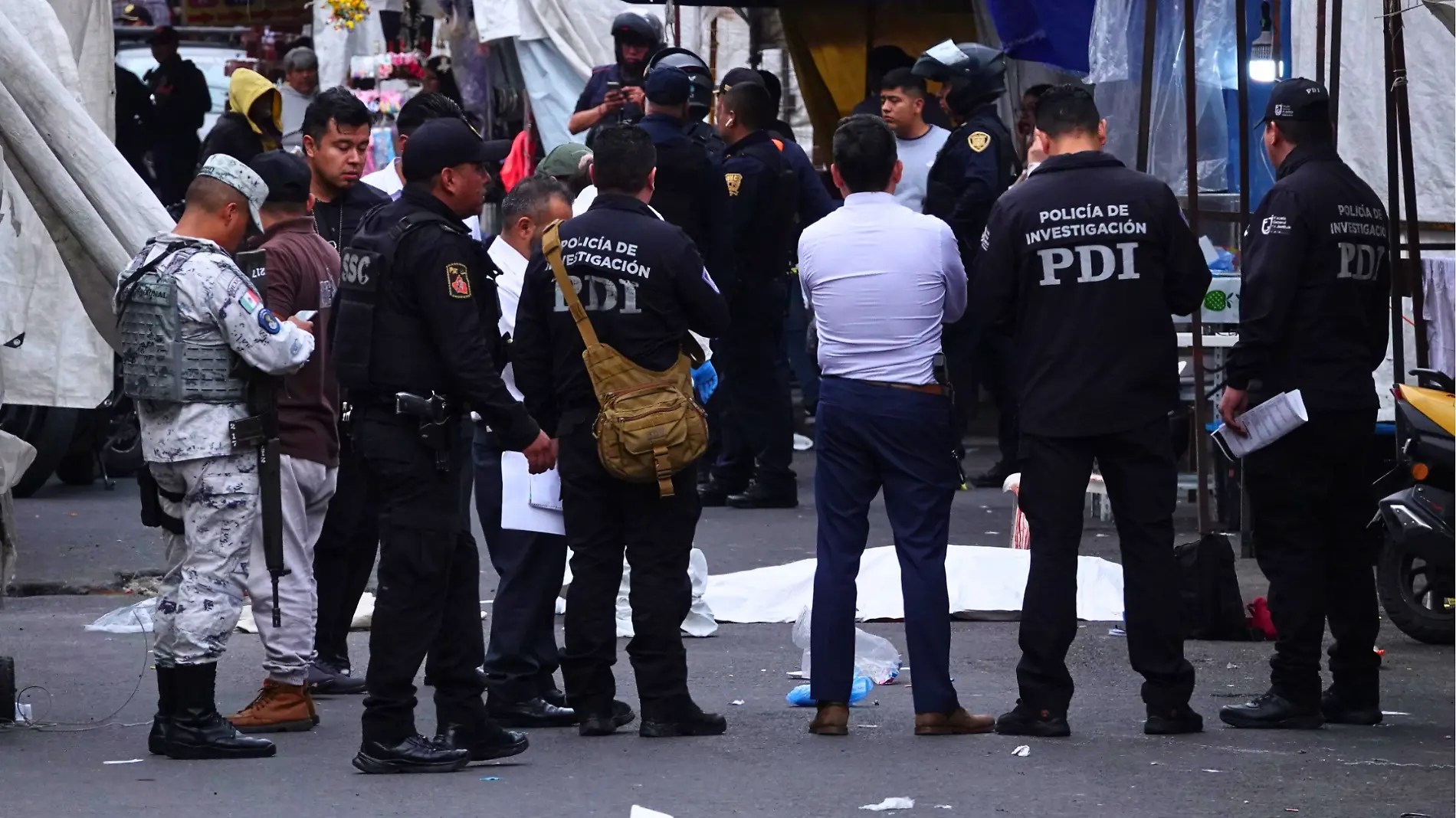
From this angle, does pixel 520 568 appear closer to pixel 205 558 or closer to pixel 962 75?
pixel 205 558

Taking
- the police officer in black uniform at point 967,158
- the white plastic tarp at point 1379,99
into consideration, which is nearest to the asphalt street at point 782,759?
the white plastic tarp at point 1379,99

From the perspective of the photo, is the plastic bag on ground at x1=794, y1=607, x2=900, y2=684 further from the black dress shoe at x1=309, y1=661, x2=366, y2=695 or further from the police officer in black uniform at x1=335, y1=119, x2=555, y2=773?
the police officer in black uniform at x1=335, y1=119, x2=555, y2=773

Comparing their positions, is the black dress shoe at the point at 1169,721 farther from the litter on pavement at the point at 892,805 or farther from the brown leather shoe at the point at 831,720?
the litter on pavement at the point at 892,805

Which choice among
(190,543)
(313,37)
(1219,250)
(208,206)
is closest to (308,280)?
(208,206)

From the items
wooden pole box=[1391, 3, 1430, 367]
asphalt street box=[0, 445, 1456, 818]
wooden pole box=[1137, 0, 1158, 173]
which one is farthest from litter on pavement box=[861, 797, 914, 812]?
wooden pole box=[1137, 0, 1158, 173]

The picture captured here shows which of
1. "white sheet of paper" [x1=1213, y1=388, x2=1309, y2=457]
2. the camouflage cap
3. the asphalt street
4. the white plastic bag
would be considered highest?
the camouflage cap

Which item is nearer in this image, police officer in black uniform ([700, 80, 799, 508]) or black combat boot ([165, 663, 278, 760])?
black combat boot ([165, 663, 278, 760])

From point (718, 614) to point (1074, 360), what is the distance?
274cm

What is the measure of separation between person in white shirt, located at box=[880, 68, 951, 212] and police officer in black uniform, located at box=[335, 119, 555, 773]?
533cm

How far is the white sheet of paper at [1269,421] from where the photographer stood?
21.2ft

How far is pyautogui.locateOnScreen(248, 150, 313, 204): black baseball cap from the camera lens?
263 inches

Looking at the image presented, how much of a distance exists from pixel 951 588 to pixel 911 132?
3.30 metres

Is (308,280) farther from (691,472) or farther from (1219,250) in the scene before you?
(1219,250)

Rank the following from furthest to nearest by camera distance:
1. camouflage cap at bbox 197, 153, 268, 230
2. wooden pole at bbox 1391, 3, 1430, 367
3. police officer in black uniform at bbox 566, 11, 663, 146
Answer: police officer in black uniform at bbox 566, 11, 663, 146 → wooden pole at bbox 1391, 3, 1430, 367 → camouflage cap at bbox 197, 153, 268, 230
